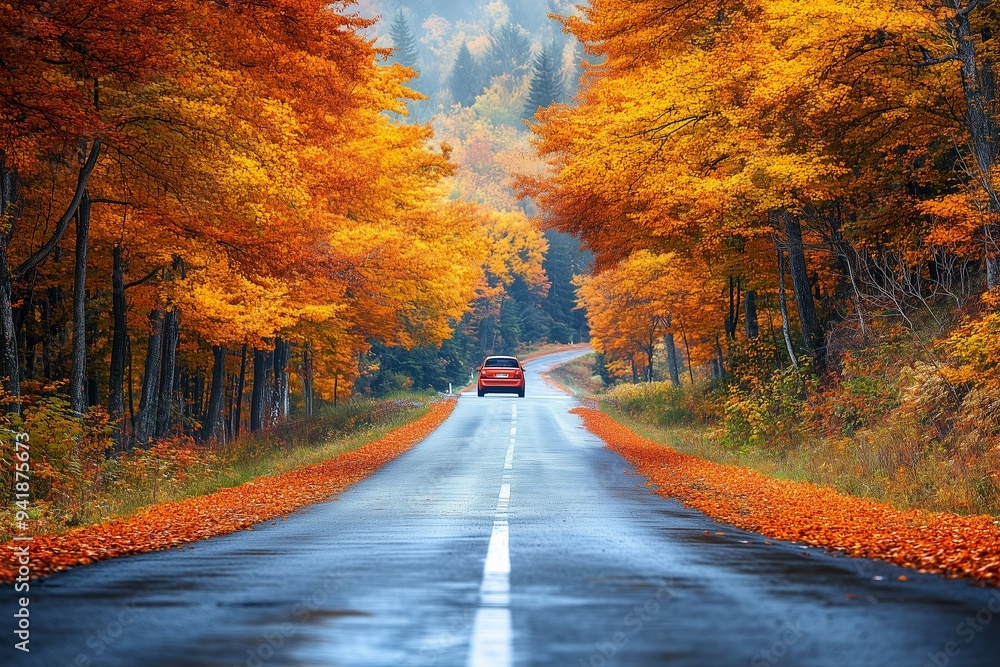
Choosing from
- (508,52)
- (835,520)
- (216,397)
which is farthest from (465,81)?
(835,520)

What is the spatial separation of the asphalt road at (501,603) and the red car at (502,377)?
3714cm

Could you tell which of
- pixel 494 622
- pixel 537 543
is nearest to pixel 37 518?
pixel 537 543

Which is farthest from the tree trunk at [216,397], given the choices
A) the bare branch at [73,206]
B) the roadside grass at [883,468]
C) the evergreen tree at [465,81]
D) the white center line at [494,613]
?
the evergreen tree at [465,81]

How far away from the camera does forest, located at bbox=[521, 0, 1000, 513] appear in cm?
1723

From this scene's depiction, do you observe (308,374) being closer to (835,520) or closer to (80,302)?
(80,302)

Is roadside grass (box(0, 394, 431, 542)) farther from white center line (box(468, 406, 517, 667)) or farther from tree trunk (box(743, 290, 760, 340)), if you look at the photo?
tree trunk (box(743, 290, 760, 340))

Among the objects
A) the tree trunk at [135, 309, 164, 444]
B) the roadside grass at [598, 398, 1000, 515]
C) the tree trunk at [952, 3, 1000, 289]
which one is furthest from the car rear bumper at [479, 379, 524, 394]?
the tree trunk at [952, 3, 1000, 289]

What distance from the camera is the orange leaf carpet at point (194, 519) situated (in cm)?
957

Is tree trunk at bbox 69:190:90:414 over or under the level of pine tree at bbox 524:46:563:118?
under

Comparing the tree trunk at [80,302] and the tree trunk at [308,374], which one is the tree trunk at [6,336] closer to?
the tree trunk at [80,302]

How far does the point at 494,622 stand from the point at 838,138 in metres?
16.9

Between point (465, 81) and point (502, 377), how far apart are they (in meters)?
139

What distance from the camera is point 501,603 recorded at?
6855mm

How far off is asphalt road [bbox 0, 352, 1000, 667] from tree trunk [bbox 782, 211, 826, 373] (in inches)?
498
